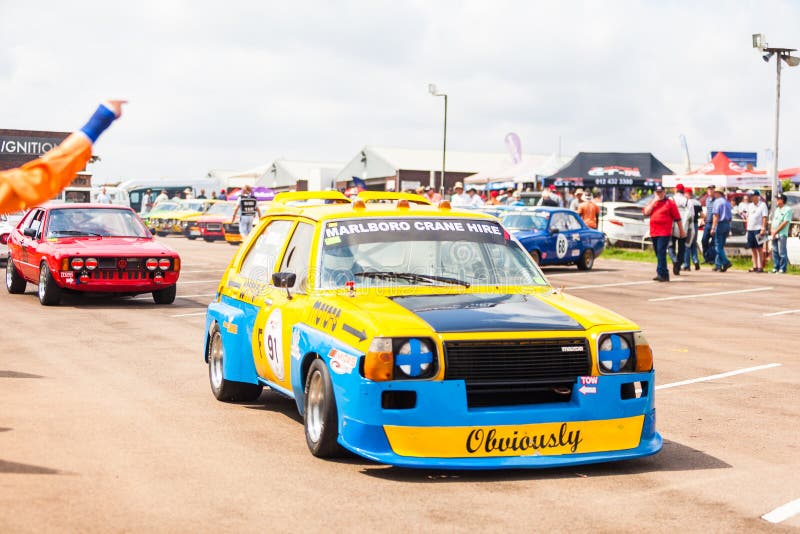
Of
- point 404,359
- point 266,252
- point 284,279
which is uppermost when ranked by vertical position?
point 266,252

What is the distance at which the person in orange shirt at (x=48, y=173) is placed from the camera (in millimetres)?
4805

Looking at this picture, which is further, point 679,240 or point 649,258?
point 649,258

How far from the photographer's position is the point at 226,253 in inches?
1328

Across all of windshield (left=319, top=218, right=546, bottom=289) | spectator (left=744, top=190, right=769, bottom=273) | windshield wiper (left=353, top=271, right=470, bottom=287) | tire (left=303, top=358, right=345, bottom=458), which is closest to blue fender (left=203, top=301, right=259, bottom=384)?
windshield (left=319, top=218, right=546, bottom=289)

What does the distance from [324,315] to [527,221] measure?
19254mm

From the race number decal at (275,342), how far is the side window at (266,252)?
0.55 metres

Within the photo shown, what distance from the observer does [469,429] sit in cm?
623

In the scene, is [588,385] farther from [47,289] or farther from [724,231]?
[724,231]

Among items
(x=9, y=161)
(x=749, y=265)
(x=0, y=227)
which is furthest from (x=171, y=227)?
(x=749, y=265)

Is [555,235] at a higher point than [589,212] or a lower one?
lower

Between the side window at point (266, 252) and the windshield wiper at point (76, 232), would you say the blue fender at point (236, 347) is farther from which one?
the windshield wiper at point (76, 232)

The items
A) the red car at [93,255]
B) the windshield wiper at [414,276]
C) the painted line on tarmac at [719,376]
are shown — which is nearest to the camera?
the windshield wiper at [414,276]

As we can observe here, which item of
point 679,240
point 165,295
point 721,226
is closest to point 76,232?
point 165,295

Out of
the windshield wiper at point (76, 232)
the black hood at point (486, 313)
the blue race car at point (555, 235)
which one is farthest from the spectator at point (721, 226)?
the black hood at point (486, 313)
